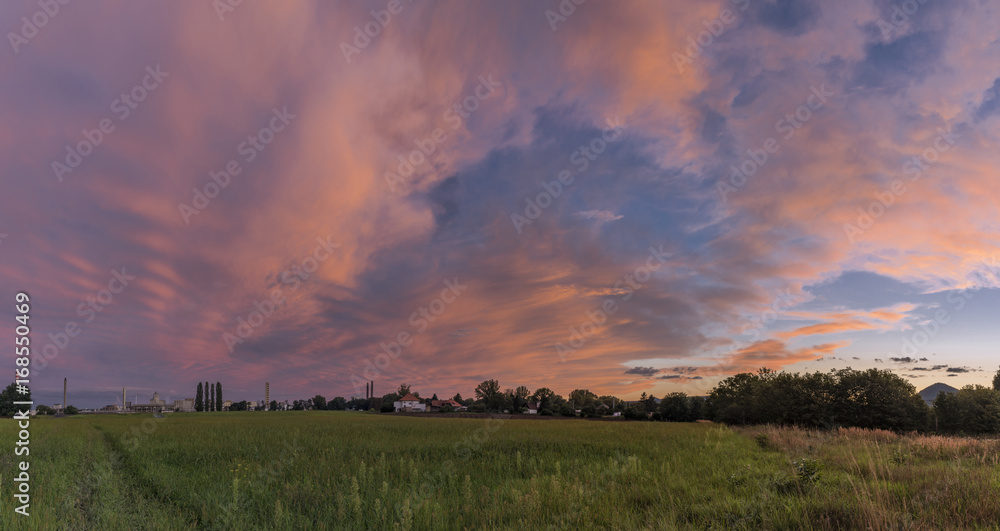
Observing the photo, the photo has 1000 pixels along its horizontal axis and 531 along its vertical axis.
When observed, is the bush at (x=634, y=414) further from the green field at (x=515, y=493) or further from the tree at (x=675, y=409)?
the green field at (x=515, y=493)

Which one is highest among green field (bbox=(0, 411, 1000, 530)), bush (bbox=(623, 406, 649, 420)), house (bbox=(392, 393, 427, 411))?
green field (bbox=(0, 411, 1000, 530))

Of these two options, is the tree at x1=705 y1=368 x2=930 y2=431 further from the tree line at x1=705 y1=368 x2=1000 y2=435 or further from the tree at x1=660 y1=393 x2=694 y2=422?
the tree at x1=660 y1=393 x2=694 y2=422

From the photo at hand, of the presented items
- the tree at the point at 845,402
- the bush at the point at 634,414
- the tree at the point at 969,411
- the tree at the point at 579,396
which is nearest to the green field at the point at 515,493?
the tree at the point at 845,402

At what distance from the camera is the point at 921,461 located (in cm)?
1577

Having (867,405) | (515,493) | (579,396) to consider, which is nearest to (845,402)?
(867,405)

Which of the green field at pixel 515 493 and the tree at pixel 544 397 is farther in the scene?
the tree at pixel 544 397

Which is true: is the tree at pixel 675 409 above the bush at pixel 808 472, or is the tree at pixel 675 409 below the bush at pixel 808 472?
below

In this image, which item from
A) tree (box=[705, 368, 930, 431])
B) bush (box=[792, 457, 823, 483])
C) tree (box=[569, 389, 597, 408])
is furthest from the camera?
tree (box=[569, 389, 597, 408])

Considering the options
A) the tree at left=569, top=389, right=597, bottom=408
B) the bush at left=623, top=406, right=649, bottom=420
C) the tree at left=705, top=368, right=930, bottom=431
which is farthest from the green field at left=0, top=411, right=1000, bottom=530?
the tree at left=569, top=389, right=597, bottom=408

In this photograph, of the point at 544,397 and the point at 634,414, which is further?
the point at 544,397

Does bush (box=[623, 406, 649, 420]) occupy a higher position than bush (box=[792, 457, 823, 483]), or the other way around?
bush (box=[792, 457, 823, 483])

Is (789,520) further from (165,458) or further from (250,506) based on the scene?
(165,458)

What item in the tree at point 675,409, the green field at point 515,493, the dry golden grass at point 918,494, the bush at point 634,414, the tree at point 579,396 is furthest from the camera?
the tree at point 579,396

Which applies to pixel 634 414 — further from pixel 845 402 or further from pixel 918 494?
pixel 918 494
